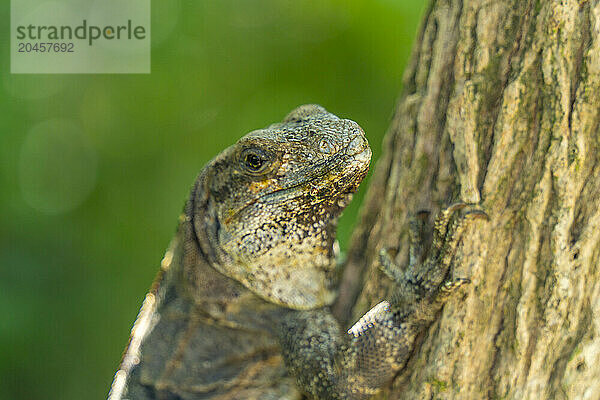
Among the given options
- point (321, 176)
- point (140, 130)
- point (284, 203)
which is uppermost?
point (140, 130)

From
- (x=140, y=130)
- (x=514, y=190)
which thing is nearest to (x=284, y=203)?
(x=514, y=190)

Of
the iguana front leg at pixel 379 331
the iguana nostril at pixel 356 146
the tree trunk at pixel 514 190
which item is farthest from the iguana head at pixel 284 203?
the tree trunk at pixel 514 190

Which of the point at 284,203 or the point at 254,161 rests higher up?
the point at 254,161

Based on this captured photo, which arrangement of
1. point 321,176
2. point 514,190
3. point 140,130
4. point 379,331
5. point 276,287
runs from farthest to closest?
point 140,130 < point 276,287 < point 321,176 < point 379,331 < point 514,190

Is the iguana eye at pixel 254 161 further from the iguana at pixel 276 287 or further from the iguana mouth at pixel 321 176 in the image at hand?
the iguana mouth at pixel 321 176

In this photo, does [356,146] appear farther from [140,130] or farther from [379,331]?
[140,130]

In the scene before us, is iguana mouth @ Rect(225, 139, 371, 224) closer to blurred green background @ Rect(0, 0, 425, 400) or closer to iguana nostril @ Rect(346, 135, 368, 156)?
iguana nostril @ Rect(346, 135, 368, 156)

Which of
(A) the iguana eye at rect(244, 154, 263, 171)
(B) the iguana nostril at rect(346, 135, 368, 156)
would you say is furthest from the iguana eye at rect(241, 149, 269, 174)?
(B) the iguana nostril at rect(346, 135, 368, 156)
